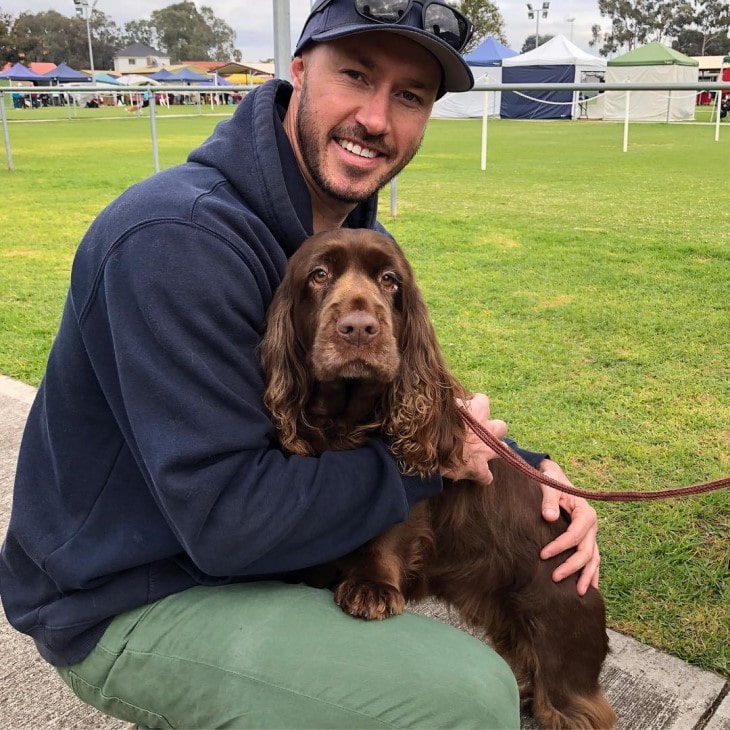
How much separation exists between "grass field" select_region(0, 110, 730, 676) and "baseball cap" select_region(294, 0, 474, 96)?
1.96 meters

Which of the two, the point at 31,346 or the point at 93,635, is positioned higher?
the point at 93,635

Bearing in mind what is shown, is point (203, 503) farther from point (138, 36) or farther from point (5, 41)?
point (138, 36)

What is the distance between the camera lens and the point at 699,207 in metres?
11.0

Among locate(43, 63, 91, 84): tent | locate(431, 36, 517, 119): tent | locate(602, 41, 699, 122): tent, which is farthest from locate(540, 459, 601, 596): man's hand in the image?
locate(43, 63, 91, 84): tent

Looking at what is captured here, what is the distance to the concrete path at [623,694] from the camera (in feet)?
7.40

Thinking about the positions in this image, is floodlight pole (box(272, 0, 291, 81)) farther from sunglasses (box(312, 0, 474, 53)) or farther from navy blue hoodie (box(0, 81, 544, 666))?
navy blue hoodie (box(0, 81, 544, 666))

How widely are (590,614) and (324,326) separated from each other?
110 cm

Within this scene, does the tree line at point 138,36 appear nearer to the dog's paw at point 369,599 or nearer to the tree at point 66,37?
the tree at point 66,37

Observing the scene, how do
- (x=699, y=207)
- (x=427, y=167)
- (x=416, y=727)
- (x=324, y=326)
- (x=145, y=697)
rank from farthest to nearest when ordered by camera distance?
(x=427, y=167) < (x=699, y=207) < (x=324, y=326) < (x=145, y=697) < (x=416, y=727)

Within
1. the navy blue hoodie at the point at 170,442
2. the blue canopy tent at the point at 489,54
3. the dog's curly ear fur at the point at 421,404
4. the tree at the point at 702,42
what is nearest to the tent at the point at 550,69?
the blue canopy tent at the point at 489,54

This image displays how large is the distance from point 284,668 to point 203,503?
0.39 meters

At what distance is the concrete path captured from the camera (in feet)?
7.40

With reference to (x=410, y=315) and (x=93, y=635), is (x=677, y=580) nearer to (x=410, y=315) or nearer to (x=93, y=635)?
(x=410, y=315)

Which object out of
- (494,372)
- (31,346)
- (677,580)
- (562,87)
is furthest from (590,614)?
(562,87)
